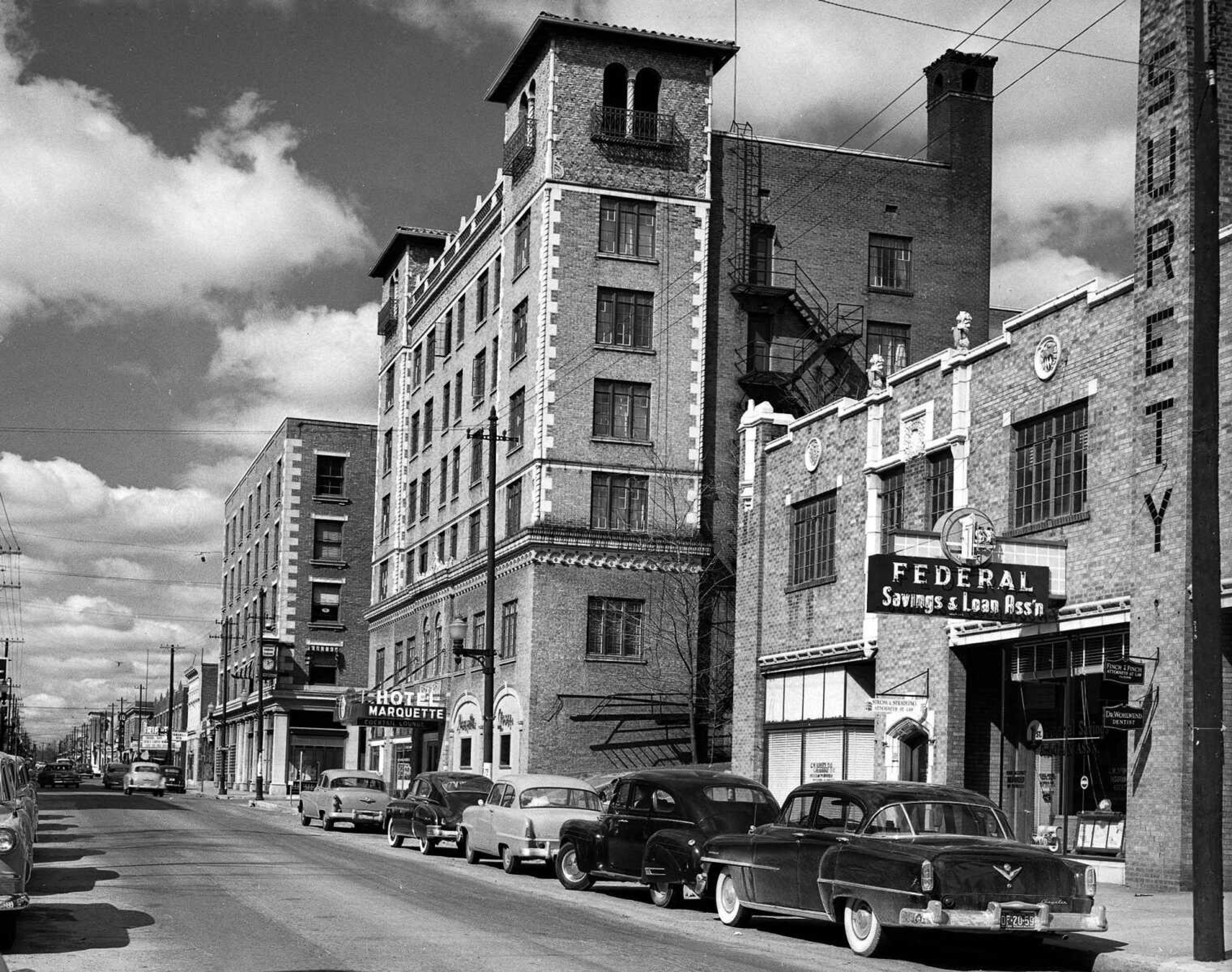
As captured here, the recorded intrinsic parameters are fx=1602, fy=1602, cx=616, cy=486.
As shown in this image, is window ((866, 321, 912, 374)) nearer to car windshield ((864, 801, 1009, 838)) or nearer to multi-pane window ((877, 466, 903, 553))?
multi-pane window ((877, 466, 903, 553))

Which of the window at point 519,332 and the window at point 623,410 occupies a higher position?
the window at point 519,332

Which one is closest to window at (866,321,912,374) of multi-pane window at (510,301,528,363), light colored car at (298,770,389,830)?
multi-pane window at (510,301,528,363)

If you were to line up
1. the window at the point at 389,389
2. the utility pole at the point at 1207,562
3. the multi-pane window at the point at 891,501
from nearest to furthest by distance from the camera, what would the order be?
the utility pole at the point at 1207,562, the multi-pane window at the point at 891,501, the window at the point at 389,389

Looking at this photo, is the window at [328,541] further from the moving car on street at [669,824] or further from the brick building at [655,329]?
the moving car on street at [669,824]

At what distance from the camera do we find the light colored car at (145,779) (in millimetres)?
71688

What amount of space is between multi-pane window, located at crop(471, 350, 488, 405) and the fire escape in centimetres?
1018

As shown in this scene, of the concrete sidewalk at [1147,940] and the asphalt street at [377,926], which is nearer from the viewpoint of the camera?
the asphalt street at [377,926]

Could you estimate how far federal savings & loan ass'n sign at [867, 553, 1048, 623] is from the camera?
23.6m

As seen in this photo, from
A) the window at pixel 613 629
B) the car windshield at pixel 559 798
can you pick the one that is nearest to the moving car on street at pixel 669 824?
the car windshield at pixel 559 798

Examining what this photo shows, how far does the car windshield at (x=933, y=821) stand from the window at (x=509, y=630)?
32.7 m

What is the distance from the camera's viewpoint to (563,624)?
46.8 m

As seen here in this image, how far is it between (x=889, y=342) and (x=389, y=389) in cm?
2828

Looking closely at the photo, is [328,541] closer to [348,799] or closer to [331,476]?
[331,476]

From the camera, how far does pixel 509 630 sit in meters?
49.2
